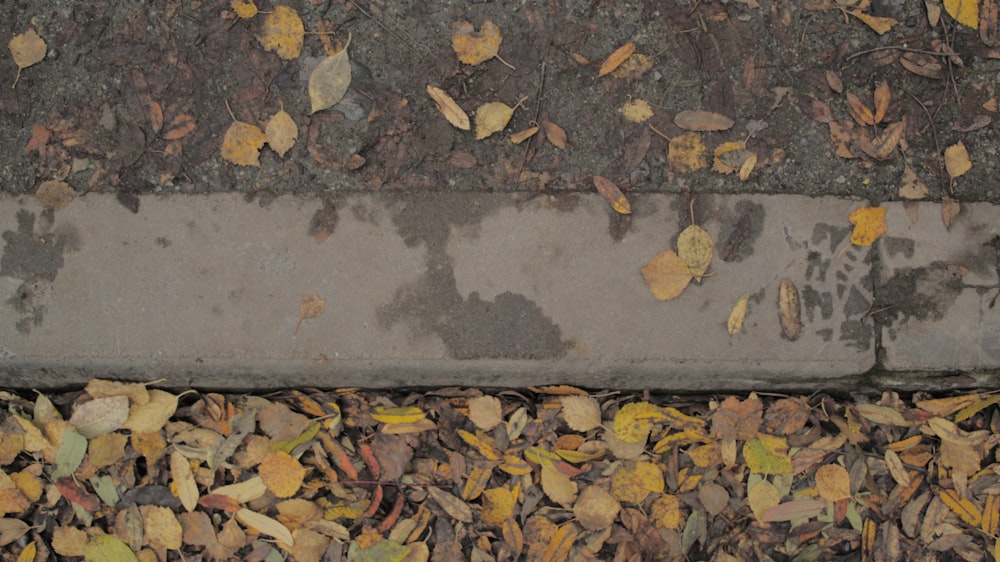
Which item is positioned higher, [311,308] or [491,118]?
[491,118]

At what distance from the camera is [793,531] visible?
2.05 meters

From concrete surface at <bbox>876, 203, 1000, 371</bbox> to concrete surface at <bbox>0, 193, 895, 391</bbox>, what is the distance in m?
0.07

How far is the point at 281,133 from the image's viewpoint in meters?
2.02

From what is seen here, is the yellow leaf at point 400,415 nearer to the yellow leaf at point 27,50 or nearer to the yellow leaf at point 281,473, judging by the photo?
the yellow leaf at point 281,473

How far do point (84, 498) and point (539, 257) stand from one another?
4.66ft

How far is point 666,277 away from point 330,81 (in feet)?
3.54

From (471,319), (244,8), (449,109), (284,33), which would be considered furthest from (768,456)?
(244,8)

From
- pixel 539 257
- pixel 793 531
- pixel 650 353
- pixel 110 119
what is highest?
pixel 110 119

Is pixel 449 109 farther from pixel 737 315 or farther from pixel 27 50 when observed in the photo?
pixel 27 50

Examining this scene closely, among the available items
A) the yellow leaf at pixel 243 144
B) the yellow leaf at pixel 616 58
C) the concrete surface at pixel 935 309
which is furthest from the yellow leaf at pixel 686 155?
the yellow leaf at pixel 243 144

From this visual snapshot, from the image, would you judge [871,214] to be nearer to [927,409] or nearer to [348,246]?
[927,409]

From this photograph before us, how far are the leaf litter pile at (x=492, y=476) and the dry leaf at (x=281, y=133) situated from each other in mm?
701

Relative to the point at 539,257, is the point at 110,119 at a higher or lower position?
higher

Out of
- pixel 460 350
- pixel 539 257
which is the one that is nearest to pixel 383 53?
pixel 539 257
